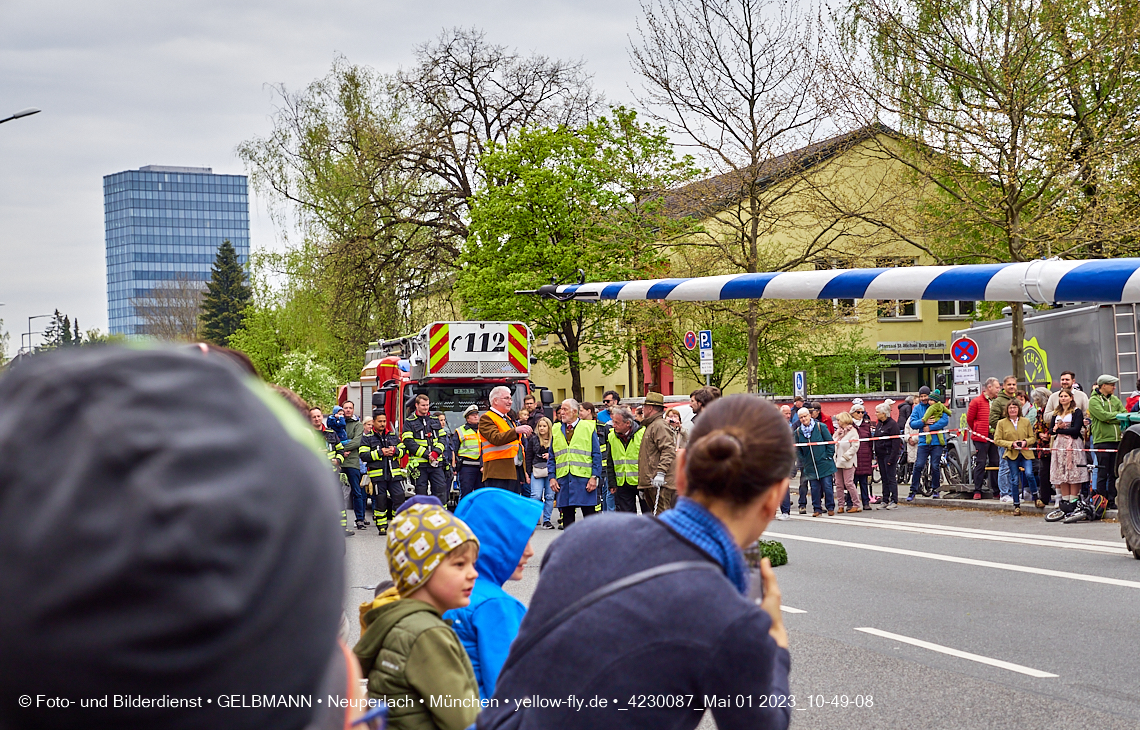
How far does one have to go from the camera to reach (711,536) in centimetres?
234

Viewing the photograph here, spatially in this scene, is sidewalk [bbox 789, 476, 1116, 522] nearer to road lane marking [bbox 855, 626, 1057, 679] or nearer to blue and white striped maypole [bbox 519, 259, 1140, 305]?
blue and white striped maypole [bbox 519, 259, 1140, 305]

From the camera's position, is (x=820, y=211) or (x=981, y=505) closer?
(x=981, y=505)

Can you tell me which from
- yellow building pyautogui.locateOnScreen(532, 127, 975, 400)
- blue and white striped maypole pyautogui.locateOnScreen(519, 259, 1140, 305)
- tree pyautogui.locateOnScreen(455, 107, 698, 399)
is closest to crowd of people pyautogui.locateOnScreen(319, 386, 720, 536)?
blue and white striped maypole pyautogui.locateOnScreen(519, 259, 1140, 305)

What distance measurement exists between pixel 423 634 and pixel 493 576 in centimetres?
82

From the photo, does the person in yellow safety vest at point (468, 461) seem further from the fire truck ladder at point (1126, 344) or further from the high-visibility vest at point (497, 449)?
the fire truck ladder at point (1126, 344)

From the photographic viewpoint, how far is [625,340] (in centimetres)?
3697

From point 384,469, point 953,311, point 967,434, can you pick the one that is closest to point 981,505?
point 967,434

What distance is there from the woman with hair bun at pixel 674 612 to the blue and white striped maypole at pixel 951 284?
632cm

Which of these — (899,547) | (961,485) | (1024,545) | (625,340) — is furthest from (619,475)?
(625,340)

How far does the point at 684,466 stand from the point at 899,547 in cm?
1218

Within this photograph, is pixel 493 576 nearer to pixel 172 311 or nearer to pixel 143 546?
pixel 143 546

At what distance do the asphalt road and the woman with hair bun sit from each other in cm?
417

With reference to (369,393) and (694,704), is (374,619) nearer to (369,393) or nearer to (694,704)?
(694,704)

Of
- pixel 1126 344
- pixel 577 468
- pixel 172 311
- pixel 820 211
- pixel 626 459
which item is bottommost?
pixel 577 468
